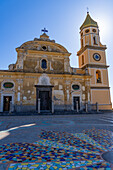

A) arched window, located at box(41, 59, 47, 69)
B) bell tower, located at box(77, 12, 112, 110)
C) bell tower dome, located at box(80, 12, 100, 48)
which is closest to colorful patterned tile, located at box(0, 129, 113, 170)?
arched window, located at box(41, 59, 47, 69)

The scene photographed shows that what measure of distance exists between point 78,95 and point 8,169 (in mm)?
18106

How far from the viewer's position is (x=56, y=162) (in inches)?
91.4

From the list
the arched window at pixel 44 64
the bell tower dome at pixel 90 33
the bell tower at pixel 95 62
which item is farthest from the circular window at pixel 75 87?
the bell tower dome at pixel 90 33

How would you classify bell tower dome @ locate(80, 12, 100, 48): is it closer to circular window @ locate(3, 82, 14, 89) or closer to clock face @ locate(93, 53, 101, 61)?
clock face @ locate(93, 53, 101, 61)

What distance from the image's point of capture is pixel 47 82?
18609 millimetres

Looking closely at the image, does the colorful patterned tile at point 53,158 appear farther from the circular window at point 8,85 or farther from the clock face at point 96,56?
the clock face at point 96,56

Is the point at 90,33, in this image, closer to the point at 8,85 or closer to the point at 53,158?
the point at 8,85

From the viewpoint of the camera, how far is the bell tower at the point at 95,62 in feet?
70.3

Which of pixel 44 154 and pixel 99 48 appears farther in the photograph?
pixel 99 48

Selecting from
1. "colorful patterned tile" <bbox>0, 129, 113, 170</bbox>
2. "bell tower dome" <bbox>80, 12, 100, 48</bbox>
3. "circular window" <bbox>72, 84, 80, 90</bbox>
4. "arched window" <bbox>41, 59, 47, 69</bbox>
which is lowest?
"colorful patterned tile" <bbox>0, 129, 113, 170</bbox>

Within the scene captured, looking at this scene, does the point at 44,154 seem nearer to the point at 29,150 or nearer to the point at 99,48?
the point at 29,150

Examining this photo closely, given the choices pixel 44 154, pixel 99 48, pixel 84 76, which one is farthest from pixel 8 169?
pixel 99 48

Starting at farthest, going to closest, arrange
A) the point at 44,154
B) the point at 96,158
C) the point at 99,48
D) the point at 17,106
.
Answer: the point at 99,48 → the point at 17,106 → the point at 44,154 → the point at 96,158

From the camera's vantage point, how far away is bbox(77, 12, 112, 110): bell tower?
70.3ft
